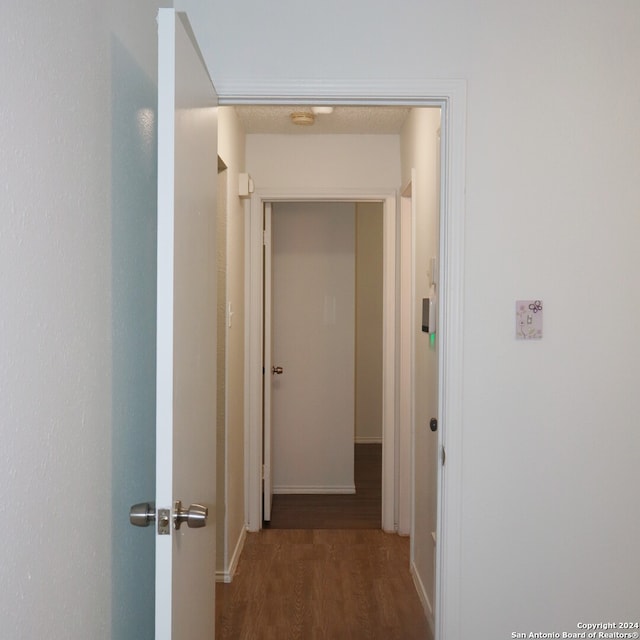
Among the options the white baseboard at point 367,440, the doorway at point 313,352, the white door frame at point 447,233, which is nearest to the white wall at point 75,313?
the white door frame at point 447,233

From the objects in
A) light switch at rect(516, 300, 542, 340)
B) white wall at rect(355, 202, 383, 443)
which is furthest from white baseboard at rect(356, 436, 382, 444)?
light switch at rect(516, 300, 542, 340)

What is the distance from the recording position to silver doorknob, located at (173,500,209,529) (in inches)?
54.7

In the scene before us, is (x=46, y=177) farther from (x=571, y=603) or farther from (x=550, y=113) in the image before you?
(x=571, y=603)

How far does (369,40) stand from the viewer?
6.55 ft

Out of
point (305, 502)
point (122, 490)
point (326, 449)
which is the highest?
point (122, 490)

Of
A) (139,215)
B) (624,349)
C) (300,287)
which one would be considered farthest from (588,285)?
(300,287)

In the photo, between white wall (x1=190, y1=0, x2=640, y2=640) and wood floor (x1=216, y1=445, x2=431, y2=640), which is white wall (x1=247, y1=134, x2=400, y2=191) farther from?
wood floor (x1=216, y1=445, x2=431, y2=640)

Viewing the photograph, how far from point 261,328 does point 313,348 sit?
3.20ft

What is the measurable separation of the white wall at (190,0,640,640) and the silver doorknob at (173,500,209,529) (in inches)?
35.6

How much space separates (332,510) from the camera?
451 centimetres

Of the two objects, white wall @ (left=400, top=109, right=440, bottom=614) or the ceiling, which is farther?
the ceiling

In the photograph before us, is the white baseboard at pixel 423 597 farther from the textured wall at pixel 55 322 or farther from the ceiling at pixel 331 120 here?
the ceiling at pixel 331 120

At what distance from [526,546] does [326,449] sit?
2.92 metres

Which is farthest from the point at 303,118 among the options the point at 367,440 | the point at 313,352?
the point at 367,440
